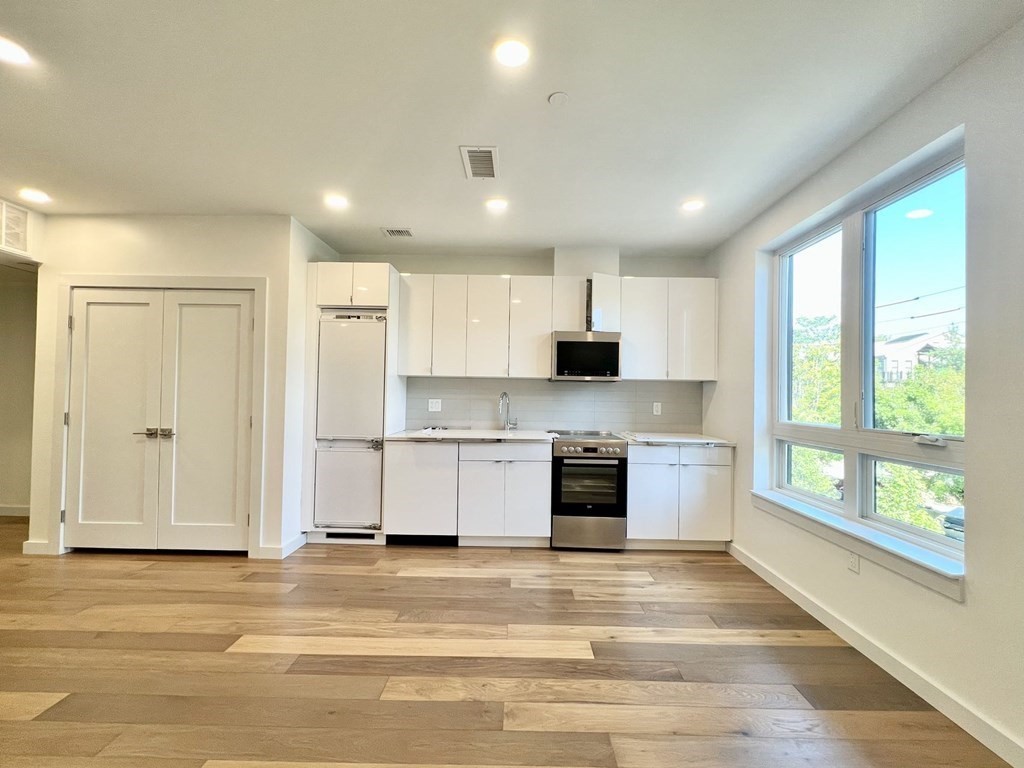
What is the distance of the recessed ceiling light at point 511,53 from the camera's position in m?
1.72

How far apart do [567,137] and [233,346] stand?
2.85m

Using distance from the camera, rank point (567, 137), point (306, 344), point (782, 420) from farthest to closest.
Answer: point (306, 344) → point (782, 420) → point (567, 137)

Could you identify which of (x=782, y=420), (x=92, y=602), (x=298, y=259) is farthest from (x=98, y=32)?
(x=782, y=420)

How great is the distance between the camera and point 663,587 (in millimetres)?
2990

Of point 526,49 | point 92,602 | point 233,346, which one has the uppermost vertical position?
point 526,49

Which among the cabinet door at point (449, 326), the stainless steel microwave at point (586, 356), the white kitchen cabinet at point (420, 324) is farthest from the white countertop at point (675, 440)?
the white kitchen cabinet at point (420, 324)

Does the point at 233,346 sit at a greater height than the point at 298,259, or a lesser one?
lesser

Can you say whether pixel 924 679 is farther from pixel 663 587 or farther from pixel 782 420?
pixel 782 420

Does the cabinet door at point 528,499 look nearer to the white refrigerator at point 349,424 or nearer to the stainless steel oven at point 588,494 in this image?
the stainless steel oven at point 588,494

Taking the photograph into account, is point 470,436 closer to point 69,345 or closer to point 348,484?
point 348,484

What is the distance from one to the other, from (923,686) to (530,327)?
3222mm

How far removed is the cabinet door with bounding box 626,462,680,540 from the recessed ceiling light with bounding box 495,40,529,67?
289 cm

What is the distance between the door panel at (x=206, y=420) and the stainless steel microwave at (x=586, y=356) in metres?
2.50

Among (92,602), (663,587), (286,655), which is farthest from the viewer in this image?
(663,587)
